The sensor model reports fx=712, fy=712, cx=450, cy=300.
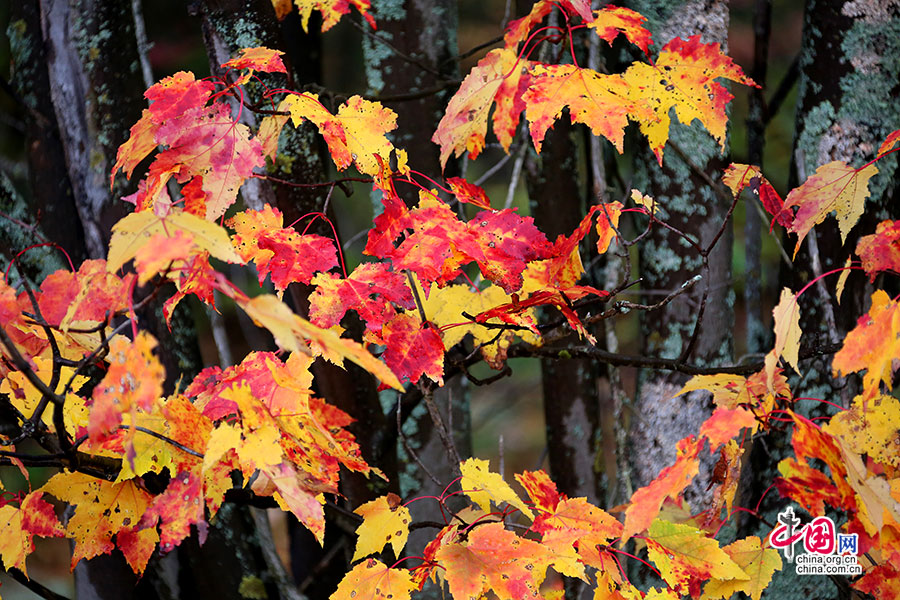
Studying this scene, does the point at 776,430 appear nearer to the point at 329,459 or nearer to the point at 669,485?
the point at 669,485

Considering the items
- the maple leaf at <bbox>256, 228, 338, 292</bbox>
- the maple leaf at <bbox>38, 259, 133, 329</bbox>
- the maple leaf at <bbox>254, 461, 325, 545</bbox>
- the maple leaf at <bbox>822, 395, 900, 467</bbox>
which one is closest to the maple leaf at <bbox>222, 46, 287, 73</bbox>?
the maple leaf at <bbox>256, 228, 338, 292</bbox>

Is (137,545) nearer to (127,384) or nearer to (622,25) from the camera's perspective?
(127,384)

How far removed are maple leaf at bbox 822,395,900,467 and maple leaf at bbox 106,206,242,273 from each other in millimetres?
1061

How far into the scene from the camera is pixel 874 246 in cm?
121

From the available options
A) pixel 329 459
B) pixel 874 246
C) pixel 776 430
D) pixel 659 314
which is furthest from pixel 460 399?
pixel 874 246

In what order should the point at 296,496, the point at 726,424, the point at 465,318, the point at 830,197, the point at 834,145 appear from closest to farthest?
the point at 296,496, the point at 726,424, the point at 830,197, the point at 465,318, the point at 834,145

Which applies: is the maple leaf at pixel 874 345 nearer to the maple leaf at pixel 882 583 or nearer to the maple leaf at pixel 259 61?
the maple leaf at pixel 882 583

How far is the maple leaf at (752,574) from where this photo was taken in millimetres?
1272

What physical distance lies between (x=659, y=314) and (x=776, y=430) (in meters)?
0.40

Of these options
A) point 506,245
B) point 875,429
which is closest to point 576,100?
point 506,245

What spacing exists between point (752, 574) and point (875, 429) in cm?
34

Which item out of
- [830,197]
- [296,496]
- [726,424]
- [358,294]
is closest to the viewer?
[296,496]

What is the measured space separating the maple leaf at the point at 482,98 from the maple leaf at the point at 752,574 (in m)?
0.88

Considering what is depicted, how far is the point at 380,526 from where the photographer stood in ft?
3.79
